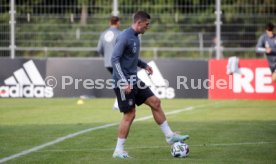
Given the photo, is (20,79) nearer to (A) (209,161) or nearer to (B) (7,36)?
(B) (7,36)

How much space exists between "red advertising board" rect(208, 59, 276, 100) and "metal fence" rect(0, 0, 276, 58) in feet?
2.05

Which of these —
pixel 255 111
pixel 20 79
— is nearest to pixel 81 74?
pixel 20 79

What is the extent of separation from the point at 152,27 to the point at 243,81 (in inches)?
138

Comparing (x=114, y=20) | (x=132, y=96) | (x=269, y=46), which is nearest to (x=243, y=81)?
(x=269, y=46)

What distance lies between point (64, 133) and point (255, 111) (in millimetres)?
6704

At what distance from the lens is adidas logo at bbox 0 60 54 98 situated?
78.3ft

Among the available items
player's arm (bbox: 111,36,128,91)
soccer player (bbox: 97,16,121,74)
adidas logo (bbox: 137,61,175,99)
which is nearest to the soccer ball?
player's arm (bbox: 111,36,128,91)

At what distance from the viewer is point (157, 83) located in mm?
23844

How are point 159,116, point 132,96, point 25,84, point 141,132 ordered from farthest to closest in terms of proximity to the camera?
1. point 25,84
2. point 141,132
3. point 159,116
4. point 132,96

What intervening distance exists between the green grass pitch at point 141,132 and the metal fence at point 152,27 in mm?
3302

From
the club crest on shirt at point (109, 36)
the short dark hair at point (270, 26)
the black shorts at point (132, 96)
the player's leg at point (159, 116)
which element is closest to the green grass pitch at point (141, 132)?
the player's leg at point (159, 116)

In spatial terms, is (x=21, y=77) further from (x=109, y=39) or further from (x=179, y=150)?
(x=179, y=150)

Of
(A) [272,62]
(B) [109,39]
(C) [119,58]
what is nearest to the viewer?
(C) [119,58]

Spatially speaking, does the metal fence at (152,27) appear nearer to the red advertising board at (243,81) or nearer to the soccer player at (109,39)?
the red advertising board at (243,81)
